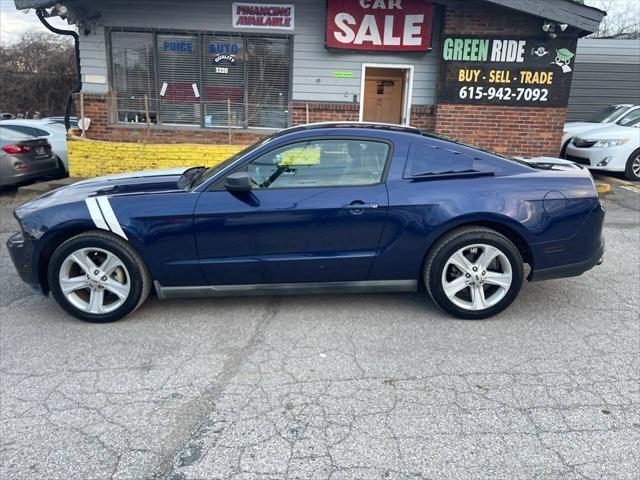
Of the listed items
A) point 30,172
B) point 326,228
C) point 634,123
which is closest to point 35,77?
point 30,172

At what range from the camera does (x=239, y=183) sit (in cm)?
357

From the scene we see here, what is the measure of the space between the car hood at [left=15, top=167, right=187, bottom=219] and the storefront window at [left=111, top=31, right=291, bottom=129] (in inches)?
228

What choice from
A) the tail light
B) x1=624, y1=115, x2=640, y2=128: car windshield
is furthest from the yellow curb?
the tail light

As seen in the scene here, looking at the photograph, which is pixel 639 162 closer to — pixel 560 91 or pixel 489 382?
pixel 560 91

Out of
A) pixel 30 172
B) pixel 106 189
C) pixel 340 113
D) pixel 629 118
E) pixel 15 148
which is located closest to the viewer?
pixel 106 189

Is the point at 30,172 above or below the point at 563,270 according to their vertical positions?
below

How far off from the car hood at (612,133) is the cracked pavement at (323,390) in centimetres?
643

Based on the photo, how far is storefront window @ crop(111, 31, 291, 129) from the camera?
382 inches

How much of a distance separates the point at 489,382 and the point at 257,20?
8553mm

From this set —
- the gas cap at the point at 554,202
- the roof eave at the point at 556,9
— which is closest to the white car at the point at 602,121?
the roof eave at the point at 556,9

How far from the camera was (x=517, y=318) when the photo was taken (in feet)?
12.8

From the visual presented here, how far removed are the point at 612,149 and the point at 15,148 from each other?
10949mm

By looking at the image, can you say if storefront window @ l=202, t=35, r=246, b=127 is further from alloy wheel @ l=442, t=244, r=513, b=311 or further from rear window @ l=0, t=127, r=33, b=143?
alloy wheel @ l=442, t=244, r=513, b=311

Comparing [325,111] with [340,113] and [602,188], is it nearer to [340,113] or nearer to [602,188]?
[340,113]
